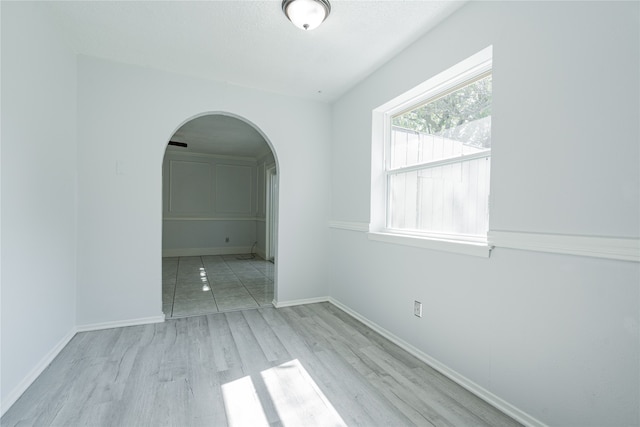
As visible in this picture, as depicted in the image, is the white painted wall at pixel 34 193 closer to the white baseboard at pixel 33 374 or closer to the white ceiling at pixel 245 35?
the white baseboard at pixel 33 374

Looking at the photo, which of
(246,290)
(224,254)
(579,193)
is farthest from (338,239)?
(224,254)

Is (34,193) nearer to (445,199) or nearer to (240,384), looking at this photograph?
(240,384)

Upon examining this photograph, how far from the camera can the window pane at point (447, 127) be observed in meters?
2.04

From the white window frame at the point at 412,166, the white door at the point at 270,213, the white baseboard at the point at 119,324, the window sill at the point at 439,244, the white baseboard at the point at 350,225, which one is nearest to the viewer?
the window sill at the point at 439,244

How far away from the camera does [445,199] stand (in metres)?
2.28

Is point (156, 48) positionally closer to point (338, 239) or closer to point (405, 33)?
point (405, 33)

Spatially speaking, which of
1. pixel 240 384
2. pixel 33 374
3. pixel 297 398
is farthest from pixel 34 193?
pixel 297 398

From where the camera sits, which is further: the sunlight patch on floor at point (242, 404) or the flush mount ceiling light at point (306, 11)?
the flush mount ceiling light at point (306, 11)

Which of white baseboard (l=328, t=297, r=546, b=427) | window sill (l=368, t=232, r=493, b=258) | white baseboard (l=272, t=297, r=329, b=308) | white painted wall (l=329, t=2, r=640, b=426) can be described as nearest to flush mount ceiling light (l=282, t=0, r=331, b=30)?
white painted wall (l=329, t=2, r=640, b=426)

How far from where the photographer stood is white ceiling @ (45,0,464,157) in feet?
6.79

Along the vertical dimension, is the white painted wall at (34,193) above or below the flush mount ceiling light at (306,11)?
below

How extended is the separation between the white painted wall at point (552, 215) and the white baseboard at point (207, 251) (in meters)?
6.32

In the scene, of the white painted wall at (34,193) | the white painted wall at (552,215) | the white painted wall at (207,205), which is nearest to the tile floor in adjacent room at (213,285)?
the white painted wall at (207,205)

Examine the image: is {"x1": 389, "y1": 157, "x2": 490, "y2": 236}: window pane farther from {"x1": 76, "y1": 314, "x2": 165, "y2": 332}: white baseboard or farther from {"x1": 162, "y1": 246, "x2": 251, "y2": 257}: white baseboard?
{"x1": 162, "y1": 246, "x2": 251, "y2": 257}: white baseboard
